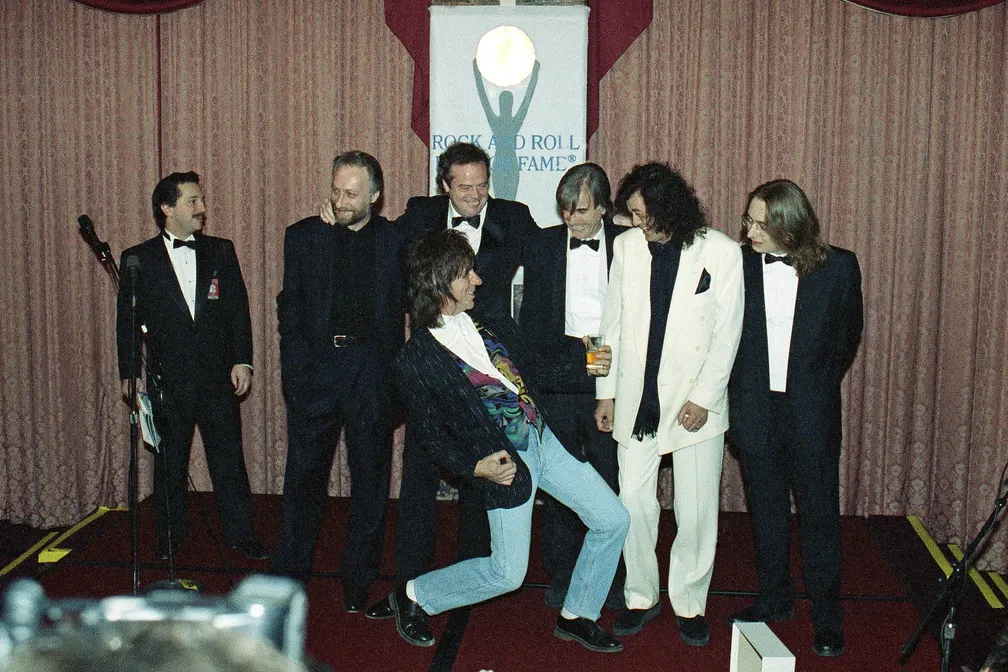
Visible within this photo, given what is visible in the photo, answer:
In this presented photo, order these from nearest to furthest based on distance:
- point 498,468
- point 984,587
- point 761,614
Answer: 1. point 498,468
2. point 761,614
3. point 984,587

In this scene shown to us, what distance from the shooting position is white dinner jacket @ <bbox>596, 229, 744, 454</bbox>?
3.85m

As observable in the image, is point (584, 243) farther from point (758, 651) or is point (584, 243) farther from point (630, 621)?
point (758, 651)

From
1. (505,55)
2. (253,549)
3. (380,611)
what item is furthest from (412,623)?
(505,55)

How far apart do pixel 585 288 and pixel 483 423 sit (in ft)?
3.33

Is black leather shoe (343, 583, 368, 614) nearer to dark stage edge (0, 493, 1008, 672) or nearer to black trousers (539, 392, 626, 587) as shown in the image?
dark stage edge (0, 493, 1008, 672)

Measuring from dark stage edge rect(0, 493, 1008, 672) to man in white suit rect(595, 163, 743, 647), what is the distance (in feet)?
1.11

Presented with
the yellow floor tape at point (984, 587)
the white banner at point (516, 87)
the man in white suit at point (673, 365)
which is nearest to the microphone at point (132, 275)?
the man in white suit at point (673, 365)

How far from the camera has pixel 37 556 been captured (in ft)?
17.1

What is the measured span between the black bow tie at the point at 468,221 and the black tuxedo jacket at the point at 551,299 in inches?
9.4

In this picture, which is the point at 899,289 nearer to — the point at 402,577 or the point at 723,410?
the point at 723,410

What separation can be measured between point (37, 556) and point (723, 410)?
11.9 ft

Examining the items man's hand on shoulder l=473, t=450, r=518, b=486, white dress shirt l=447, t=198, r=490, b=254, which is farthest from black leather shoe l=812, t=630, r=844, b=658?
white dress shirt l=447, t=198, r=490, b=254

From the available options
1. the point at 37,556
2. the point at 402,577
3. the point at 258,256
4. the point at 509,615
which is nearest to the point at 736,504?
the point at 509,615

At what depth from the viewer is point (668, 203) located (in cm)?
384
